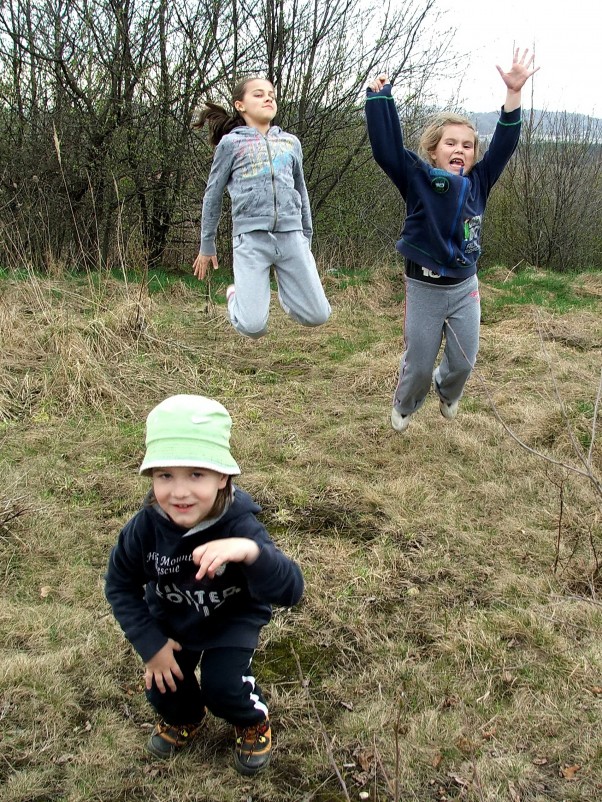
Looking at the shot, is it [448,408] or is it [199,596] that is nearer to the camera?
A: [199,596]

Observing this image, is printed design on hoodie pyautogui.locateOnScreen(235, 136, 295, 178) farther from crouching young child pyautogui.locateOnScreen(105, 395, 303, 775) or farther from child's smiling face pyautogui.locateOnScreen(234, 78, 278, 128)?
crouching young child pyautogui.locateOnScreen(105, 395, 303, 775)

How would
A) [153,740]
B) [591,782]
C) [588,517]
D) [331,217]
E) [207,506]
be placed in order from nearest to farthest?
1. [207,506]
2. [591,782]
3. [153,740]
4. [588,517]
5. [331,217]

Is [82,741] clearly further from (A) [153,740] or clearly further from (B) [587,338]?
(B) [587,338]

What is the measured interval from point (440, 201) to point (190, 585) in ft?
8.41

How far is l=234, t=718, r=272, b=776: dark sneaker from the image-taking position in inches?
83.7

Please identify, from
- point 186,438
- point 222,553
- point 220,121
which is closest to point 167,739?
point 222,553

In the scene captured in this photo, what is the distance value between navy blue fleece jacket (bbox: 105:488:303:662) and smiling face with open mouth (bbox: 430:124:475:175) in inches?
99.5

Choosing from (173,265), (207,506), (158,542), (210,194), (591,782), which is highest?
(210,194)

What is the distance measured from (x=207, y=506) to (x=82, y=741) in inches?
39.0

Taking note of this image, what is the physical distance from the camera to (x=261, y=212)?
4.52m

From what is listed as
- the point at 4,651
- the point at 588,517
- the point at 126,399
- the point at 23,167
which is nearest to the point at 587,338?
the point at 588,517

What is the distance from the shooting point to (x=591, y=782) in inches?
81.3

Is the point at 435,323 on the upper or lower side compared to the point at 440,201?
lower

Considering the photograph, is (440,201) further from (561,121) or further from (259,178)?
(561,121)
